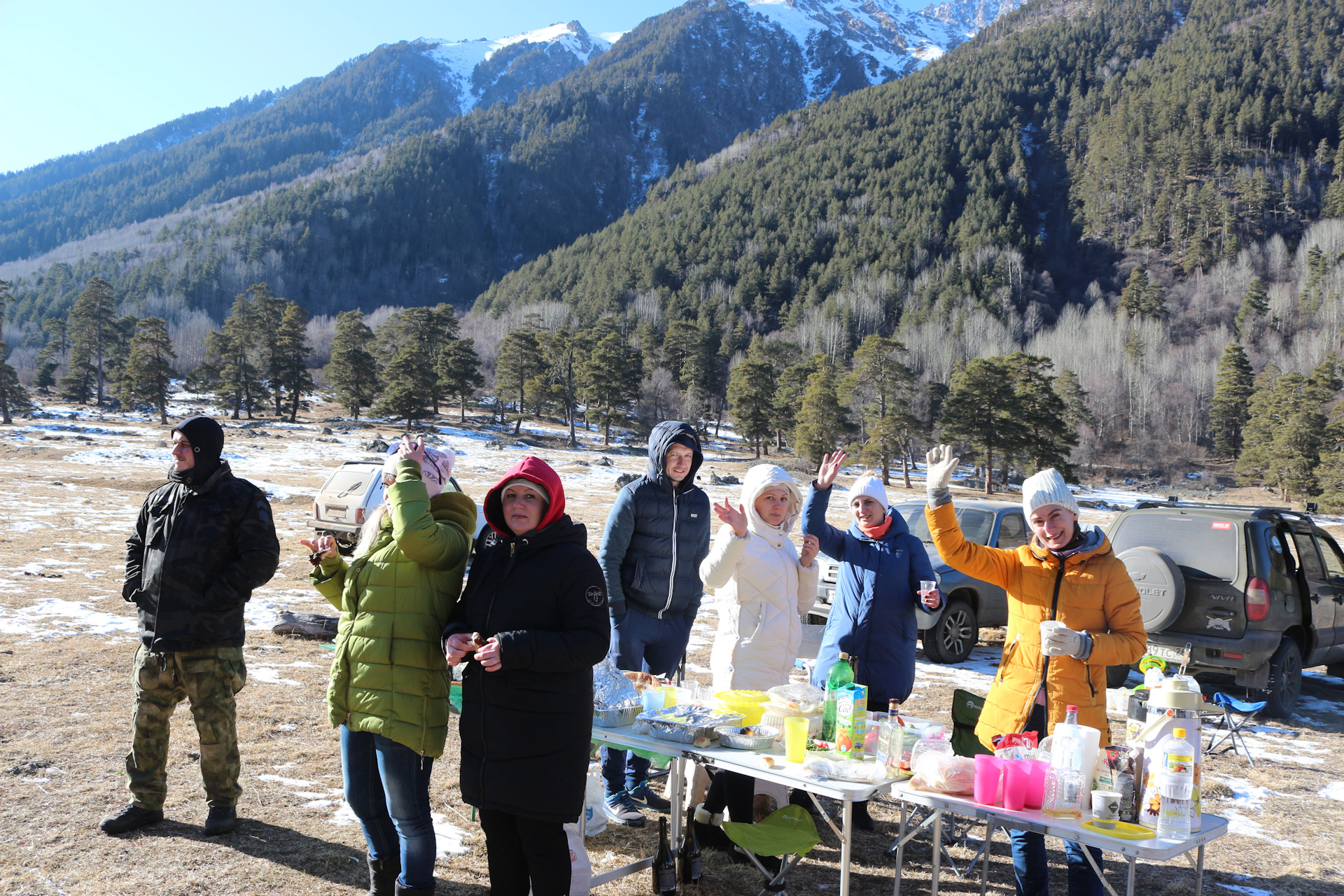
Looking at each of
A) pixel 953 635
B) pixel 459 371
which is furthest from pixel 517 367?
pixel 953 635

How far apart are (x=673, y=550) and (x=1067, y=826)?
7.54 ft

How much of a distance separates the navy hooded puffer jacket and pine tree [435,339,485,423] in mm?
55092

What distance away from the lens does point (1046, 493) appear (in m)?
3.38

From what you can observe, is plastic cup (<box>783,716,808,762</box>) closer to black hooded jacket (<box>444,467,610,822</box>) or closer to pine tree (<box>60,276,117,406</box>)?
black hooded jacket (<box>444,467,610,822</box>)

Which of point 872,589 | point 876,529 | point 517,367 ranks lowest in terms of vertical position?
point 872,589

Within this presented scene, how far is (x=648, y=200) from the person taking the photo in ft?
515

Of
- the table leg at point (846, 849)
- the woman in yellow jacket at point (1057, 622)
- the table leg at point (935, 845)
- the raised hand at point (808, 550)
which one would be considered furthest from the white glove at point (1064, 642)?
the raised hand at point (808, 550)

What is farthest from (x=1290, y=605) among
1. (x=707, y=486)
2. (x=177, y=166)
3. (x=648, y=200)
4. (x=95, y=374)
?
(x=177, y=166)

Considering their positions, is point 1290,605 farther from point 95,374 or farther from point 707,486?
point 95,374

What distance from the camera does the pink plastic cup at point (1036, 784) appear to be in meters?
3.10

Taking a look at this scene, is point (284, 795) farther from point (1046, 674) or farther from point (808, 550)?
point (1046, 674)

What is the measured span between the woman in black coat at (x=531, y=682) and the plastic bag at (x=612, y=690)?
36.5 inches

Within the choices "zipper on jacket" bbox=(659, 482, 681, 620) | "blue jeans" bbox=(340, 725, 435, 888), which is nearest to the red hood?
"blue jeans" bbox=(340, 725, 435, 888)

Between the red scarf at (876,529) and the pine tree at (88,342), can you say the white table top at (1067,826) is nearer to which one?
the red scarf at (876,529)
